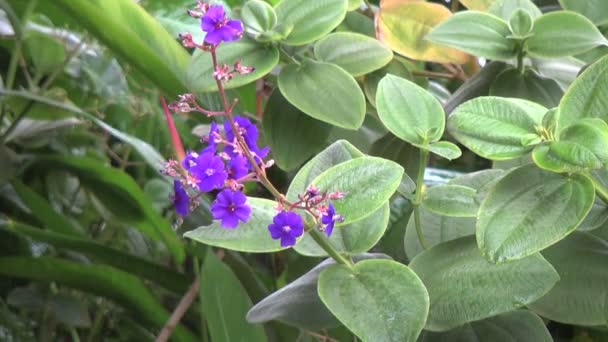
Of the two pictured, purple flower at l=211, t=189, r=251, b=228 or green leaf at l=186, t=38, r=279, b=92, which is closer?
purple flower at l=211, t=189, r=251, b=228

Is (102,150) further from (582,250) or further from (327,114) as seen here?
(582,250)

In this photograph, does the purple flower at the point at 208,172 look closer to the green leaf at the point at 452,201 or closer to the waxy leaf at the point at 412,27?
the green leaf at the point at 452,201

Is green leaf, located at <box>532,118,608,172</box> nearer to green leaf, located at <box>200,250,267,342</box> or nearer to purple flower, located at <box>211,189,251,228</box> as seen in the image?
purple flower, located at <box>211,189,251,228</box>

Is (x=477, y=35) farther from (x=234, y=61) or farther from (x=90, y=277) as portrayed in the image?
(x=90, y=277)

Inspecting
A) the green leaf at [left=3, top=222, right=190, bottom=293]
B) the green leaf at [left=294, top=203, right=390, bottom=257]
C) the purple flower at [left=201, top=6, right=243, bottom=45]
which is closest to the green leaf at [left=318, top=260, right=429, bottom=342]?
the green leaf at [left=294, top=203, right=390, bottom=257]

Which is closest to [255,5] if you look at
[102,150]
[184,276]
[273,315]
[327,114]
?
[327,114]

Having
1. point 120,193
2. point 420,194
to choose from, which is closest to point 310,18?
point 420,194
